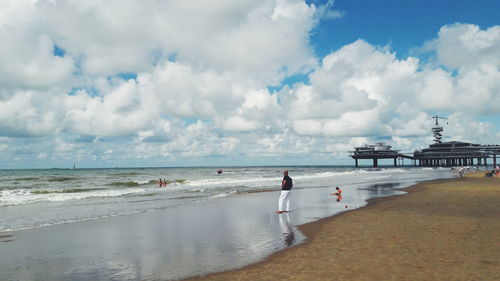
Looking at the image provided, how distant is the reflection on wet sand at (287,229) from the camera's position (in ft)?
34.8

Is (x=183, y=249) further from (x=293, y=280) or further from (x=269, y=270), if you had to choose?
(x=293, y=280)

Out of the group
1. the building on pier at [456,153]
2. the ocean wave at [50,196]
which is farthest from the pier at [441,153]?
the ocean wave at [50,196]

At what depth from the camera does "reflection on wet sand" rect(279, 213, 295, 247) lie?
1061 cm

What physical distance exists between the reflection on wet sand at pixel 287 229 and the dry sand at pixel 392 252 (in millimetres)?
497


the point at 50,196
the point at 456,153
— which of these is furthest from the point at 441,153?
the point at 50,196

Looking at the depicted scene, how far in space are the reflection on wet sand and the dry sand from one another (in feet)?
1.63

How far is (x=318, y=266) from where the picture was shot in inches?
304

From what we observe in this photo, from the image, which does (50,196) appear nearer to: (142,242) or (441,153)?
(142,242)

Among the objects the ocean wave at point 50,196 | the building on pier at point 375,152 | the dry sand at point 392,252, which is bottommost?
the ocean wave at point 50,196

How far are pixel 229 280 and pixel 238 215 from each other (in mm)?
9549

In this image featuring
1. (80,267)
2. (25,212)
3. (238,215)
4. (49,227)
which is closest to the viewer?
(80,267)

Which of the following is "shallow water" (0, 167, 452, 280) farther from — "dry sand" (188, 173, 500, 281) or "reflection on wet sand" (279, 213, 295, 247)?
"dry sand" (188, 173, 500, 281)

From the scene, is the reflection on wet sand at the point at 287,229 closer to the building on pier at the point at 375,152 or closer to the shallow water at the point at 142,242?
the shallow water at the point at 142,242

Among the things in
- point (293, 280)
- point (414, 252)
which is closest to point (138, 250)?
point (293, 280)
